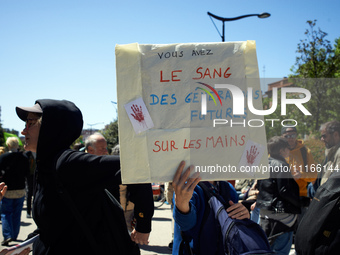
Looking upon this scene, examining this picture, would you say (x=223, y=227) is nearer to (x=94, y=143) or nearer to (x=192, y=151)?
(x=192, y=151)

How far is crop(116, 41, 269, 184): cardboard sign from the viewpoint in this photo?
5.97ft

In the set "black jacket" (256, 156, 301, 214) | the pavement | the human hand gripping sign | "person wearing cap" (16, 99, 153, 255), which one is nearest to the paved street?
the pavement

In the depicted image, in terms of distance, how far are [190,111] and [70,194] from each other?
1027mm

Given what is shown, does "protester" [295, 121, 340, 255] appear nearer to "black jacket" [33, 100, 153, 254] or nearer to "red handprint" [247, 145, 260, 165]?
"red handprint" [247, 145, 260, 165]

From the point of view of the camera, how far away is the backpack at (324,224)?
209 centimetres

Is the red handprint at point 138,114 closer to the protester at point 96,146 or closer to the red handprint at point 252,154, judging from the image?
the red handprint at point 252,154

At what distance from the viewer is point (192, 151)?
184 cm

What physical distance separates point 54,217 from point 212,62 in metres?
1.46

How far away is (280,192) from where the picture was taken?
4.80 m

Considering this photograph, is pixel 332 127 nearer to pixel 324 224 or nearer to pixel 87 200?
pixel 324 224

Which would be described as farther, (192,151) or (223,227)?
(223,227)

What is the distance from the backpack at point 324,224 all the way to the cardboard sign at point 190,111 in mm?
634

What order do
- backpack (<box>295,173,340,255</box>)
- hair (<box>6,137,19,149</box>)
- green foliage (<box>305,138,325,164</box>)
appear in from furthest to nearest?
green foliage (<box>305,138,325,164</box>) < hair (<box>6,137,19,149</box>) < backpack (<box>295,173,340,255</box>)

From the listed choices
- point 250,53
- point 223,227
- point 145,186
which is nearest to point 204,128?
point 250,53
